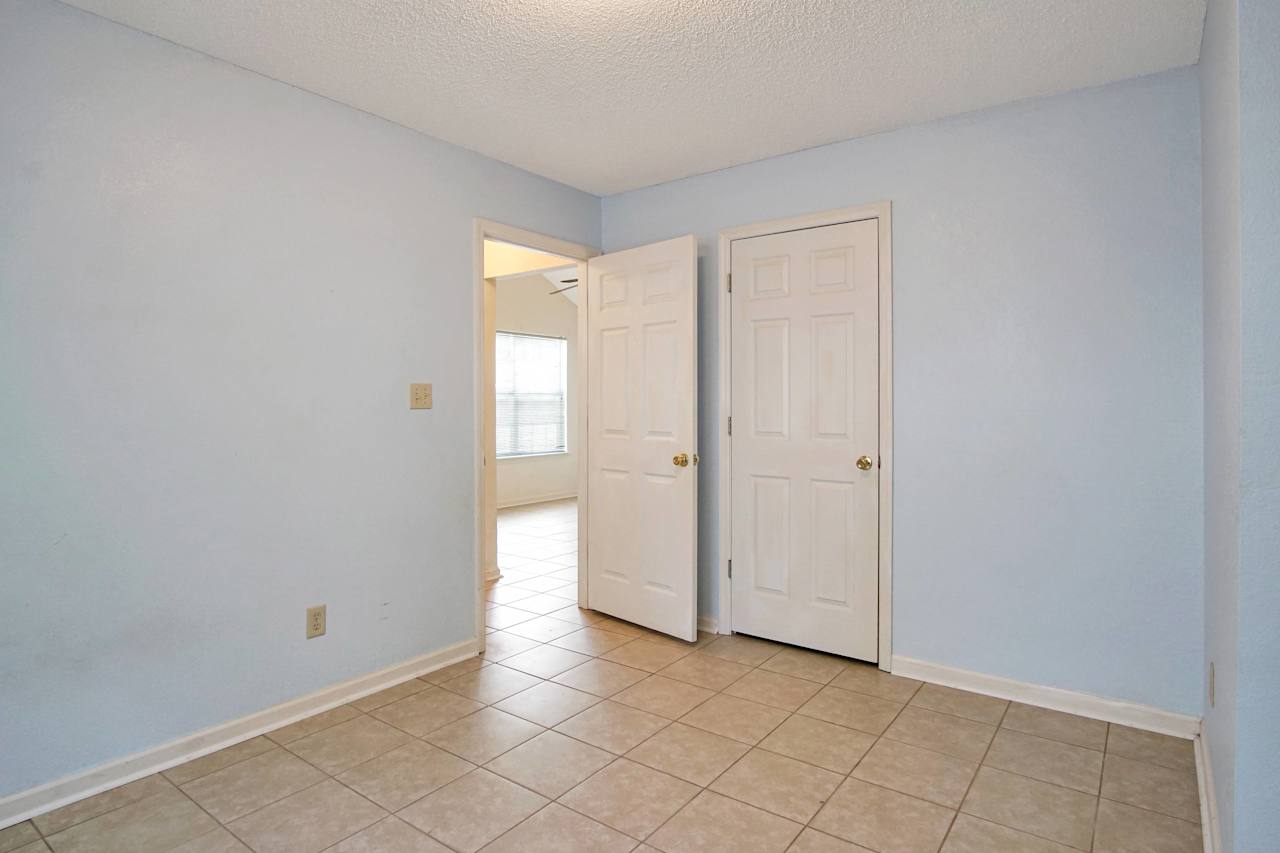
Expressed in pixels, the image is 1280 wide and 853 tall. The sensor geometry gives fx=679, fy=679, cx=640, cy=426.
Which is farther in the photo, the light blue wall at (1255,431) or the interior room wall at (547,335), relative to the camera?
the interior room wall at (547,335)

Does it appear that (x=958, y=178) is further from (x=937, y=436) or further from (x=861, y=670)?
(x=861, y=670)

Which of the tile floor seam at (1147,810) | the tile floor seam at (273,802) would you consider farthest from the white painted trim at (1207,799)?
the tile floor seam at (273,802)

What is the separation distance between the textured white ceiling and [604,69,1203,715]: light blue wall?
24 cm

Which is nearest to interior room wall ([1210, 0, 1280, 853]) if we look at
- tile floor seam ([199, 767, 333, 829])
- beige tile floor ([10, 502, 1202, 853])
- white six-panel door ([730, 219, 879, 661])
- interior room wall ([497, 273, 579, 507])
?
beige tile floor ([10, 502, 1202, 853])

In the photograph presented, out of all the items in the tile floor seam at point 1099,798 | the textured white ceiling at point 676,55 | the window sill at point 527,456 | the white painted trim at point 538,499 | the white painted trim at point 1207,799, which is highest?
the textured white ceiling at point 676,55

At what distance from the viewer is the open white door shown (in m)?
3.44

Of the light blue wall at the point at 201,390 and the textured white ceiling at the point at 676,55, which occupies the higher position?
the textured white ceiling at the point at 676,55

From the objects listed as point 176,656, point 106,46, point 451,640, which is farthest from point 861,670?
point 106,46

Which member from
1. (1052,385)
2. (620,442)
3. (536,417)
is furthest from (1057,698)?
(536,417)

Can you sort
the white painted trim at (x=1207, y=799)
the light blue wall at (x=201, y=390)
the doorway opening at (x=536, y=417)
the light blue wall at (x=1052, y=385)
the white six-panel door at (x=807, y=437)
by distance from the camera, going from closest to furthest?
the white painted trim at (x=1207, y=799) → the light blue wall at (x=201, y=390) → the light blue wall at (x=1052, y=385) → the white six-panel door at (x=807, y=437) → the doorway opening at (x=536, y=417)

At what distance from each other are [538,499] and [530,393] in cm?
132

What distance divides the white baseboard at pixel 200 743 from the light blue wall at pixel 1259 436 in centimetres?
277

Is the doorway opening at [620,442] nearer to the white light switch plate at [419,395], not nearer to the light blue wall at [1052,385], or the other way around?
the white light switch plate at [419,395]

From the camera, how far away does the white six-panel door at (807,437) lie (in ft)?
10.2
